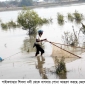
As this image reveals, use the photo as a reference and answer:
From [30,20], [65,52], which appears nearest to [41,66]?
[65,52]

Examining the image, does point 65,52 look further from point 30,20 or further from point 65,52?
point 30,20

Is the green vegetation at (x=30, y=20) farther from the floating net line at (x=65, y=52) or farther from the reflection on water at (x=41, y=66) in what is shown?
the reflection on water at (x=41, y=66)

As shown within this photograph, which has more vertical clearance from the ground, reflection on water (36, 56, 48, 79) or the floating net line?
the floating net line

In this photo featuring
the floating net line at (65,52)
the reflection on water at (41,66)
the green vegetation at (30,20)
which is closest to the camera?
the reflection on water at (41,66)

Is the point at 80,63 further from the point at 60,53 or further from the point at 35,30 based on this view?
the point at 35,30

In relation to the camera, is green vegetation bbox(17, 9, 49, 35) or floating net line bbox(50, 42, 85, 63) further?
green vegetation bbox(17, 9, 49, 35)

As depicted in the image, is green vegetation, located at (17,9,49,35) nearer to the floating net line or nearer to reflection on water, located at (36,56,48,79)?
the floating net line

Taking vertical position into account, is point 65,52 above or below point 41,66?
above

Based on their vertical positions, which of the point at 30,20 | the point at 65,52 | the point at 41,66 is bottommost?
the point at 41,66

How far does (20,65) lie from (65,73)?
8.98 feet

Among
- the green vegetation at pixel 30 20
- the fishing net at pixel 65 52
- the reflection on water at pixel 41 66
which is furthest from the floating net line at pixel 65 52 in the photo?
the green vegetation at pixel 30 20

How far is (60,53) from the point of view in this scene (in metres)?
11.9

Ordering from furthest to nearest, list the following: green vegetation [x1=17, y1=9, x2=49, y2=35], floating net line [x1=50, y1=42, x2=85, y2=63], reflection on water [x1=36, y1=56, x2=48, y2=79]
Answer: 1. green vegetation [x1=17, y1=9, x2=49, y2=35]
2. floating net line [x1=50, y1=42, x2=85, y2=63]
3. reflection on water [x1=36, y1=56, x2=48, y2=79]

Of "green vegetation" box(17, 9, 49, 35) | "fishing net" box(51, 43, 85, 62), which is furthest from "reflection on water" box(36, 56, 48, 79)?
"green vegetation" box(17, 9, 49, 35)
